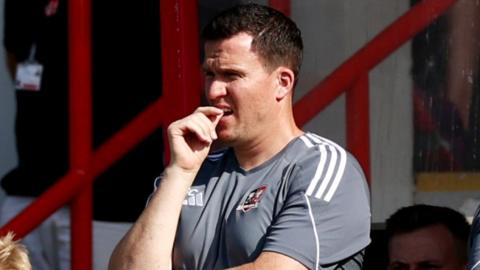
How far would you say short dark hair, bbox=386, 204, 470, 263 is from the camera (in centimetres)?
421

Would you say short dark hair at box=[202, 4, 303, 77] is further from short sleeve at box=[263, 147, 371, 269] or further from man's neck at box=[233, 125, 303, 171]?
short sleeve at box=[263, 147, 371, 269]

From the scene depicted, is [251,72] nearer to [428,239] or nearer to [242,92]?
[242,92]

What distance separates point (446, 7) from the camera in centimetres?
471

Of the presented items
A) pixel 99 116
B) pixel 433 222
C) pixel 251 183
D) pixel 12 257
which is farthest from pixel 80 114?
pixel 251 183

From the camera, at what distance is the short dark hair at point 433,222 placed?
4207mm

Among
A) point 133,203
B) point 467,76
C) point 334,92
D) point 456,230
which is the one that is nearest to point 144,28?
point 133,203

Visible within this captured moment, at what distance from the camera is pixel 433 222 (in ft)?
13.9

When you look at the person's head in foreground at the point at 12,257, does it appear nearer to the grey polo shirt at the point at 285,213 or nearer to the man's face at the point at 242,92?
the grey polo shirt at the point at 285,213

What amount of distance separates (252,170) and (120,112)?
2041mm

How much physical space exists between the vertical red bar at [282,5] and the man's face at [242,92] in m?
1.07

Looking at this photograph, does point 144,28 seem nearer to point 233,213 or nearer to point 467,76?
point 467,76

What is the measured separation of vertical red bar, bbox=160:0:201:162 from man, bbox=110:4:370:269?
1071mm

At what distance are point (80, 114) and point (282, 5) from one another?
1.17 metres

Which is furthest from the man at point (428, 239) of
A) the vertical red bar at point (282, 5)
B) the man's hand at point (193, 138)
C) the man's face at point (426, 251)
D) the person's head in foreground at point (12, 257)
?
the person's head in foreground at point (12, 257)
